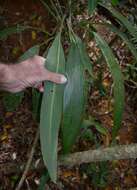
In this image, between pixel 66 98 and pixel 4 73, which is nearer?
pixel 4 73

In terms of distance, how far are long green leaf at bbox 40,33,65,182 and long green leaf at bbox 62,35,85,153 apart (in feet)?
0.17

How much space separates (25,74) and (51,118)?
24 centimetres

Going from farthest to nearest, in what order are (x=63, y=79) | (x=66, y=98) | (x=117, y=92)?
(x=117, y=92) < (x=66, y=98) < (x=63, y=79)

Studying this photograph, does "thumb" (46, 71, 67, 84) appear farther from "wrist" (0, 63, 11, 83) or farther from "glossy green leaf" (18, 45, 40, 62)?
"glossy green leaf" (18, 45, 40, 62)

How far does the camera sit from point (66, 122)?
73.0 inches

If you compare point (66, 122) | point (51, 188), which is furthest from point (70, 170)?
point (66, 122)

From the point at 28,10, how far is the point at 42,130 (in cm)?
125

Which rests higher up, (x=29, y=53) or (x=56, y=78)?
(x=29, y=53)

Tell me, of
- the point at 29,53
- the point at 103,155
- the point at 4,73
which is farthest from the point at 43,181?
the point at 4,73

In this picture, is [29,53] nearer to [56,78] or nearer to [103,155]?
[56,78]

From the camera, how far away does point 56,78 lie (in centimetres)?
173

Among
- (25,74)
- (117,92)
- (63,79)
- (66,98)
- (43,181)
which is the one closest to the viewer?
(25,74)

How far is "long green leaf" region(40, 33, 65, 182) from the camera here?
5.55 ft

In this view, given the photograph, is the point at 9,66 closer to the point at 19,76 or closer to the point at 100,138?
the point at 19,76
